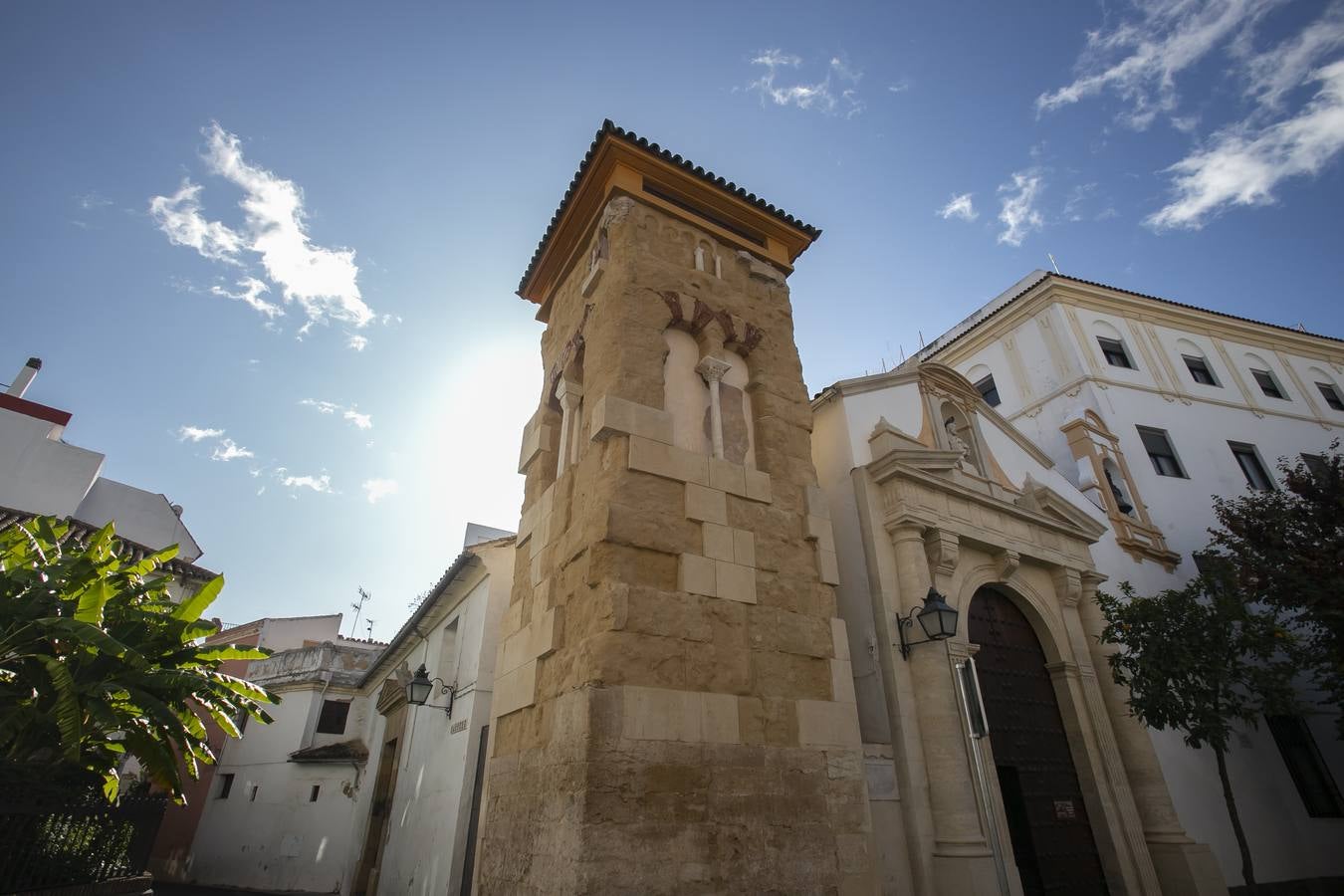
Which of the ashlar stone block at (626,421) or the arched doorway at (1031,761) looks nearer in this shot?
the ashlar stone block at (626,421)

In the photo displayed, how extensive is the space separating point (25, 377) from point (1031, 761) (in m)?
27.1

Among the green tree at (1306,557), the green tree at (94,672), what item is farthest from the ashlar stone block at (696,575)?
the green tree at (1306,557)

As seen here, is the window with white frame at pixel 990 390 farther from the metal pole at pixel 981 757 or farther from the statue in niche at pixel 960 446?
the metal pole at pixel 981 757

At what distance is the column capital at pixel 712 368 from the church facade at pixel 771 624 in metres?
0.02

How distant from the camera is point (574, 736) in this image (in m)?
4.23

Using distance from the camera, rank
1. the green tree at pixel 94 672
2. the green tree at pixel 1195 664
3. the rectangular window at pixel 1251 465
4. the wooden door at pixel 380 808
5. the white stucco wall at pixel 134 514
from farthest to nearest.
Result: 1. the white stucco wall at pixel 134 514
2. the rectangular window at pixel 1251 465
3. the wooden door at pixel 380 808
4. the green tree at pixel 1195 664
5. the green tree at pixel 94 672

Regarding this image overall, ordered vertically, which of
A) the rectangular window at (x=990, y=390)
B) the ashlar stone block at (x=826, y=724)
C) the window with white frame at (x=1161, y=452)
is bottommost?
the ashlar stone block at (x=826, y=724)

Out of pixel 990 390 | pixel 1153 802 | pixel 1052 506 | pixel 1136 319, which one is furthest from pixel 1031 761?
pixel 1136 319

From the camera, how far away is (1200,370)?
1805cm

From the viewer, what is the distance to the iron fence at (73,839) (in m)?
6.44

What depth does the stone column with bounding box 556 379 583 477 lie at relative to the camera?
6.59 m

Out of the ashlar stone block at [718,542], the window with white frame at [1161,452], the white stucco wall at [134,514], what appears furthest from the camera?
the white stucco wall at [134,514]

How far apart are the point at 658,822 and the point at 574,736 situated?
2.49 ft

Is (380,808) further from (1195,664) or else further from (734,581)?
(1195,664)
